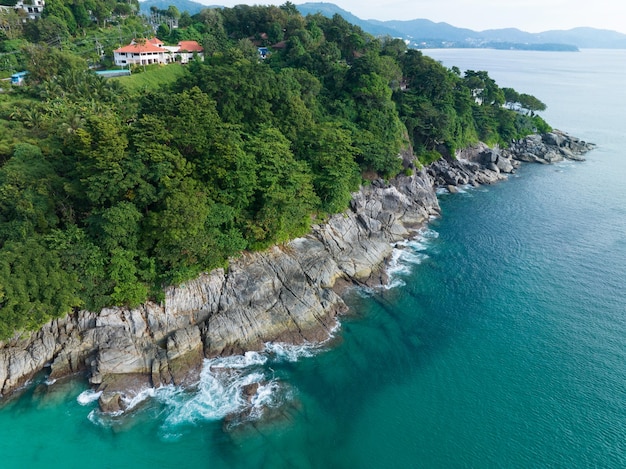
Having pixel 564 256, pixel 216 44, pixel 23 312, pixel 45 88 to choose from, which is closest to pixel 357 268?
pixel 564 256

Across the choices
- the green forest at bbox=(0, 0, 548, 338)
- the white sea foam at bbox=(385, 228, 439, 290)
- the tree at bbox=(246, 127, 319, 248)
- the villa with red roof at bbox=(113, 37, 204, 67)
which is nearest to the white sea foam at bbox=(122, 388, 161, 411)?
the green forest at bbox=(0, 0, 548, 338)

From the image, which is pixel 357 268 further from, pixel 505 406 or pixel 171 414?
pixel 171 414

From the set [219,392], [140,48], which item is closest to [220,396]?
[219,392]

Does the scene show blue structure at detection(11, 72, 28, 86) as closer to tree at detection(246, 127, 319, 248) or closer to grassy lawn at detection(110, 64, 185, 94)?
grassy lawn at detection(110, 64, 185, 94)

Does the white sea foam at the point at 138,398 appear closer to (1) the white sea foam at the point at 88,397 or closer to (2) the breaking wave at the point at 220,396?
(2) the breaking wave at the point at 220,396

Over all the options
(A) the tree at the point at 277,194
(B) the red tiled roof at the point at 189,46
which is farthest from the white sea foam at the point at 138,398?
(B) the red tiled roof at the point at 189,46

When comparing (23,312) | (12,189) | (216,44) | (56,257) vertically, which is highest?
(216,44)

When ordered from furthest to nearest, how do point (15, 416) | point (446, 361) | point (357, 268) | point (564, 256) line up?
point (564, 256) < point (357, 268) < point (446, 361) < point (15, 416)
